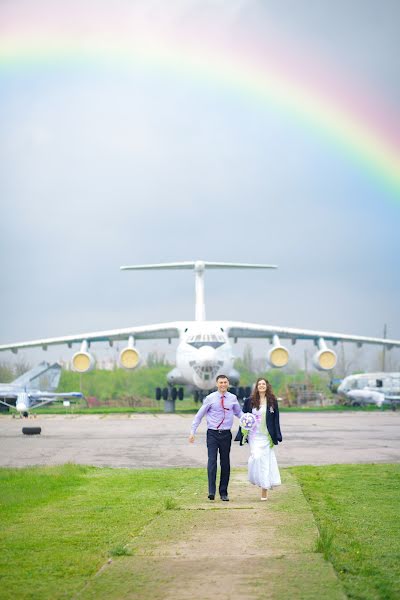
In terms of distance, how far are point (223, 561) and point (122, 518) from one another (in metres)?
2.32

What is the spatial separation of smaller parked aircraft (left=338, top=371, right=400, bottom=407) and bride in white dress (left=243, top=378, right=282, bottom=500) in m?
38.9

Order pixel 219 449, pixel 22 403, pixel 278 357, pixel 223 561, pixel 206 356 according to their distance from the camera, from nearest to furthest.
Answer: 1. pixel 223 561
2. pixel 219 449
3. pixel 206 356
4. pixel 22 403
5. pixel 278 357

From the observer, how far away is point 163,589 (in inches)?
203

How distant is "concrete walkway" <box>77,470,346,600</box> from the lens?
507 cm

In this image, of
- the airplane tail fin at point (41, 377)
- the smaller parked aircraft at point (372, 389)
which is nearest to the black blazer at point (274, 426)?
the smaller parked aircraft at point (372, 389)

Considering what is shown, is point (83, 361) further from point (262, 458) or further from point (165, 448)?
point (262, 458)

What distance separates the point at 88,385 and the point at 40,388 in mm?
17992

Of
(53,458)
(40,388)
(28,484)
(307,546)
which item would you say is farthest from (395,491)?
(40,388)

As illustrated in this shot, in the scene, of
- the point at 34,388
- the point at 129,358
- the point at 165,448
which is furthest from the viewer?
the point at 34,388

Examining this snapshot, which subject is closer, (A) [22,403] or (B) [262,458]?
(B) [262,458]

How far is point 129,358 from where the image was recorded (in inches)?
1631

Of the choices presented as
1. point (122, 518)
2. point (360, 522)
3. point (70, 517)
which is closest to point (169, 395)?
point (70, 517)

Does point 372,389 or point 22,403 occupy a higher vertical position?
point 372,389

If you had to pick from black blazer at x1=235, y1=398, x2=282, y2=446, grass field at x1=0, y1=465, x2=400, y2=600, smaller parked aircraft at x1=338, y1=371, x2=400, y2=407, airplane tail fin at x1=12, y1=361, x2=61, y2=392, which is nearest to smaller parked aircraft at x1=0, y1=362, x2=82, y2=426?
airplane tail fin at x1=12, y1=361, x2=61, y2=392
